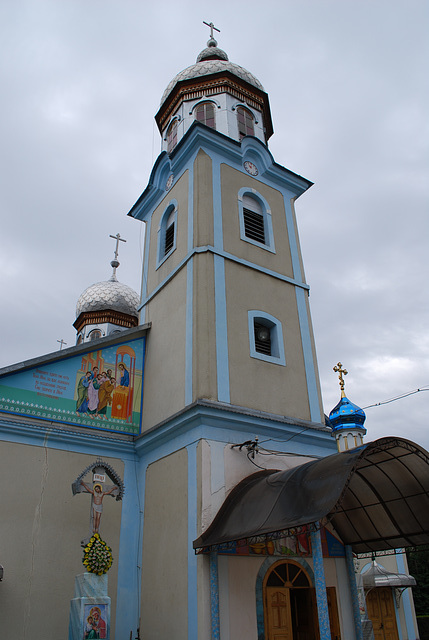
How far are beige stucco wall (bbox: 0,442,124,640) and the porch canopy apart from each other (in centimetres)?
298

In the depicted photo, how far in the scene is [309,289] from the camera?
13.8 metres

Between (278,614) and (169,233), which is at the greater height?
(169,233)

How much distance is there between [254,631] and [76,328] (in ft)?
56.7

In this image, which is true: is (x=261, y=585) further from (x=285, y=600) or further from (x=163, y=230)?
(x=163, y=230)

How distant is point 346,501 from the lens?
1034 centimetres

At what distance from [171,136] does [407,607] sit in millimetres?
16059

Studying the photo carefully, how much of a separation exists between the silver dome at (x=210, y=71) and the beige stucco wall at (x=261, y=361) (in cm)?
735

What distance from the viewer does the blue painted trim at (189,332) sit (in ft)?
35.1

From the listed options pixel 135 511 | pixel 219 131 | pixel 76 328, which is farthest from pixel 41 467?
pixel 76 328

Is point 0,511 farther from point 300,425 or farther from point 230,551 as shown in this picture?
point 300,425

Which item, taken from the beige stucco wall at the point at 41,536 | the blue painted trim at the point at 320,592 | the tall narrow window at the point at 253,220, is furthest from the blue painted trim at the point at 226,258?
the blue painted trim at the point at 320,592

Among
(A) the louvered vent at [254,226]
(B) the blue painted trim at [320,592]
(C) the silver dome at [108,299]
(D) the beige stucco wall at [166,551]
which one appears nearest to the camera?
(B) the blue painted trim at [320,592]

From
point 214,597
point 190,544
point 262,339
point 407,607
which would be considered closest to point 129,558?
point 190,544

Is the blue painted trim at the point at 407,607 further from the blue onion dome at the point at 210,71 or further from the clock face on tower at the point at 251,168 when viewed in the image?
the blue onion dome at the point at 210,71
